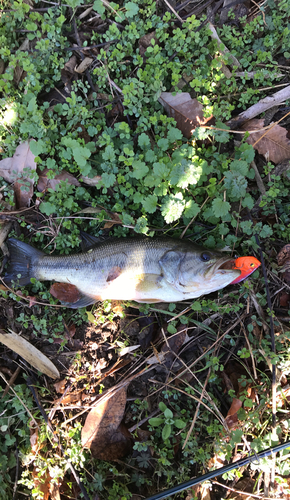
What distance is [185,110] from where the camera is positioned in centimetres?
396

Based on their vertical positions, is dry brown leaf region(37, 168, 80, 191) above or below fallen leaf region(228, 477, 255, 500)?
above

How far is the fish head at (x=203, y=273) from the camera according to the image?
3.52 meters

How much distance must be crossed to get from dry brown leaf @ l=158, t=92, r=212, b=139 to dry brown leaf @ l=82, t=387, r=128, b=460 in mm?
3659

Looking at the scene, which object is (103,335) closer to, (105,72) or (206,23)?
(105,72)

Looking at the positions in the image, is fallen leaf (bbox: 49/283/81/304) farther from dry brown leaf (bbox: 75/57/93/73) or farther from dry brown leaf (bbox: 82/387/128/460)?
dry brown leaf (bbox: 75/57/93/73)

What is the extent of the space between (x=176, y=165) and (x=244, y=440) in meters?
3.28

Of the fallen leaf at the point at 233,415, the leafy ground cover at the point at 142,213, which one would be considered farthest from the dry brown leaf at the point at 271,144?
the fallen leaf at the point at 233,415

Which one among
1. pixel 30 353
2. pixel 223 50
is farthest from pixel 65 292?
pixel 223 50

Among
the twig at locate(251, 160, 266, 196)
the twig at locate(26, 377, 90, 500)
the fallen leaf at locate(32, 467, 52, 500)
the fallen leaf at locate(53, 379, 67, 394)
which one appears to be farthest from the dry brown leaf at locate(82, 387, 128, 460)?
the twig at locate(251, 160, 266, 196)

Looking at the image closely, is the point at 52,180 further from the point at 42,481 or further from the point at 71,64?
the point at 42,481

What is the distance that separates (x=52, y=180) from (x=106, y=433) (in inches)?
130

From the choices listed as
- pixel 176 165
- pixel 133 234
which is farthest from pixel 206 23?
pixel 133 234

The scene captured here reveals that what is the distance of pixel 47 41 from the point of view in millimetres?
3967

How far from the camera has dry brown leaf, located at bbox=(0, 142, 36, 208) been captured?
13.4 ft
